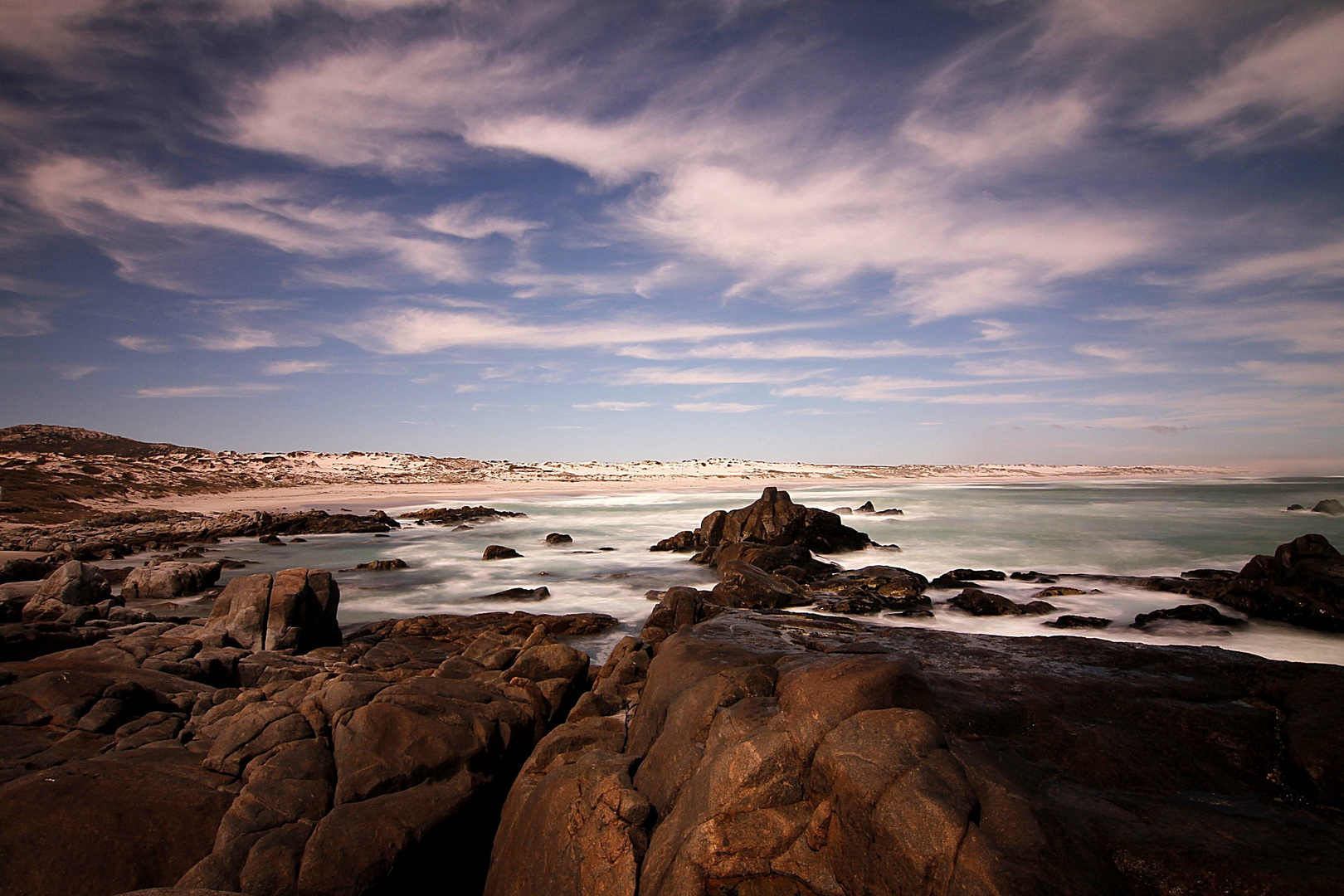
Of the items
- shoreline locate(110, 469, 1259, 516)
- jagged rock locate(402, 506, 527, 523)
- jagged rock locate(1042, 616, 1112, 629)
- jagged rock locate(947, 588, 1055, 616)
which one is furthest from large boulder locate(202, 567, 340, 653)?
shoreline locate(110, 469, 1259, 516)

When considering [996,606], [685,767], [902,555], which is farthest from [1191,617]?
[685,767]

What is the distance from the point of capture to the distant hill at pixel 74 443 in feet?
208

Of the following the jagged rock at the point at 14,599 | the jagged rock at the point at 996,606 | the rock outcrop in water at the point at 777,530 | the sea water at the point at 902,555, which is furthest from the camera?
the rock outcrop in water at the point at 777,530

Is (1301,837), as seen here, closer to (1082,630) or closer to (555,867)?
(555,867)

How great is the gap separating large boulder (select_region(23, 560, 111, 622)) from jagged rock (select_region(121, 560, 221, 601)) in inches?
120

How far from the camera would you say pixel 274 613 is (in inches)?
381

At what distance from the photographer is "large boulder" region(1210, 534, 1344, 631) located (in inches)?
454

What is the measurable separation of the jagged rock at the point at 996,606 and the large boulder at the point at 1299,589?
144 inches

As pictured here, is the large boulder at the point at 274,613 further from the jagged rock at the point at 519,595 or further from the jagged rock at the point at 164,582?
the jagged rock at the point at 164,582

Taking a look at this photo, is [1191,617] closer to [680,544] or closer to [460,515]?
[680,544]

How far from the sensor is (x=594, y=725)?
6.24 metres

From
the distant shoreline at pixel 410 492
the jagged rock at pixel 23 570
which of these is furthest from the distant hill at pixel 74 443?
the jagged rock at pixel 23 570

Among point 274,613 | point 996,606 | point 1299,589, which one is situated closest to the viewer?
point 274,613

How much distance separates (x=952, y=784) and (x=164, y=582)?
670 inches
